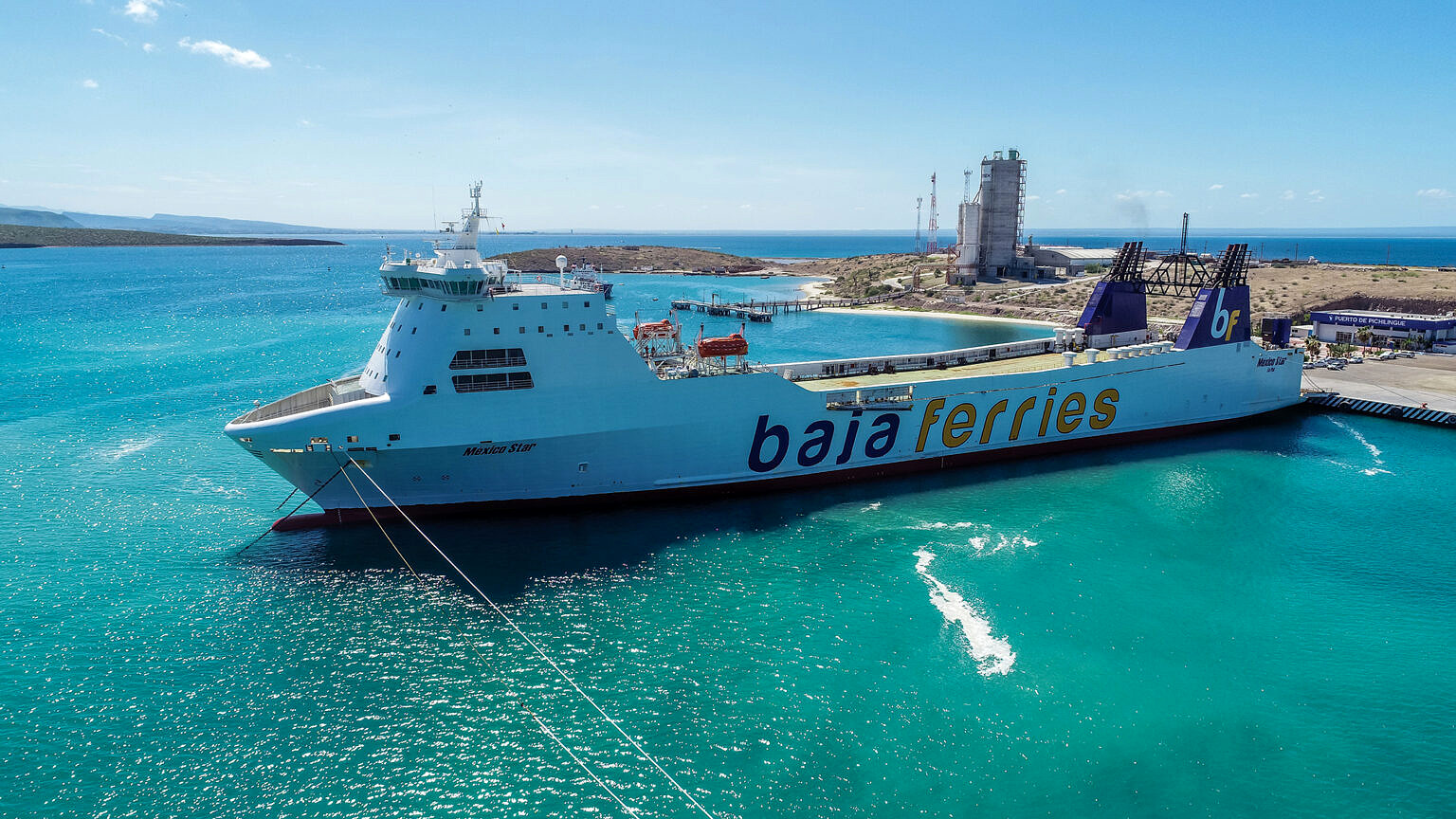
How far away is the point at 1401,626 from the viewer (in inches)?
724

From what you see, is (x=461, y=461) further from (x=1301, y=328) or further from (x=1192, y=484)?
(x=1301, y=328)

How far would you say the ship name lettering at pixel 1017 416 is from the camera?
95.5 ft

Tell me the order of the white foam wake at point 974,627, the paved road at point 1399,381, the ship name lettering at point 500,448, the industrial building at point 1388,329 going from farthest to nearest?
the industrial building at point 1388,329, the paved road at point 1399,381, the ship name lettering at point 500,448, the white foam wake at point 974,627

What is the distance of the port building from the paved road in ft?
7.68

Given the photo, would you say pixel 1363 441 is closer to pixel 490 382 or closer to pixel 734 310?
pixel 490 382

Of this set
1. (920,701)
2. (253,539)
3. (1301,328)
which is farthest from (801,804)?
(1301,328)

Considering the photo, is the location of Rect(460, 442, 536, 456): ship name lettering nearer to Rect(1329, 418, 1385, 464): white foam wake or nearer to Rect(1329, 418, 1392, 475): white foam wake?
Rect(1329, 418, 1392, 475): white foam wake

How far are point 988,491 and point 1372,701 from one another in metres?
13.0

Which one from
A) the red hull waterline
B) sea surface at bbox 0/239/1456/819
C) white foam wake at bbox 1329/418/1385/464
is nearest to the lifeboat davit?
the red hull waterline

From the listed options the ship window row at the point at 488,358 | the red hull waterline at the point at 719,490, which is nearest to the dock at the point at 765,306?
the red hull waterline at the point at 719,490

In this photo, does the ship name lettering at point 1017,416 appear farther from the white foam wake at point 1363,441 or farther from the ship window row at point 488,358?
the ship window row at point 488,358

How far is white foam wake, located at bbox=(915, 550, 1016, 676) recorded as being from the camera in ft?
55.0

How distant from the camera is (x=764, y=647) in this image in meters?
17.2

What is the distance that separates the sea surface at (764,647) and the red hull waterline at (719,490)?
1.65 ft
